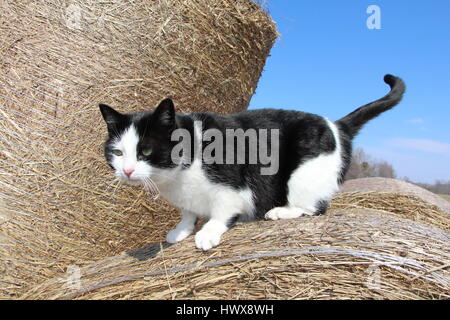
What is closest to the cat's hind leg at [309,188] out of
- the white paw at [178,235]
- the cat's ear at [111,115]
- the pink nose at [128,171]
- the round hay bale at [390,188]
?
the white paw at [178,235]

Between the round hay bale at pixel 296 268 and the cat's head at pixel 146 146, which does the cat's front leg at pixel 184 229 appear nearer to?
the round hay bale at pixel 296 268

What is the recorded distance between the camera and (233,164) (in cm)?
229

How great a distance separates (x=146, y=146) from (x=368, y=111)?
4.87 ft

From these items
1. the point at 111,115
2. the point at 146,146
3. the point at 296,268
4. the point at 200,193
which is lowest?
the point at 296,268

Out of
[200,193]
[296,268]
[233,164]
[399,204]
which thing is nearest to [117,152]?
[200,193]

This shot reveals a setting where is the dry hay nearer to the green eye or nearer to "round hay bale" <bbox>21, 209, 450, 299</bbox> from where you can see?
"round hay bale" <bbox>21, 209, 450, 299</bbox>

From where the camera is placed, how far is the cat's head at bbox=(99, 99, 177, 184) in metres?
2.00

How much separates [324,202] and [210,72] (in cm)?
121

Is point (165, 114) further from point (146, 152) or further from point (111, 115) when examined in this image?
point (111, 115)

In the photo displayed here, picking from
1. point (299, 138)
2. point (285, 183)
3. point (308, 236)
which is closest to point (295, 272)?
point (308, 236)

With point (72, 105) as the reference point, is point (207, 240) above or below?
below

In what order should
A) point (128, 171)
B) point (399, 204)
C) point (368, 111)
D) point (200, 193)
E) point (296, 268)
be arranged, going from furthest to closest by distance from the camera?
point (399, 204)
point (368, 111)
point (200, 193)
point (128, 171)
point (296, 268)
